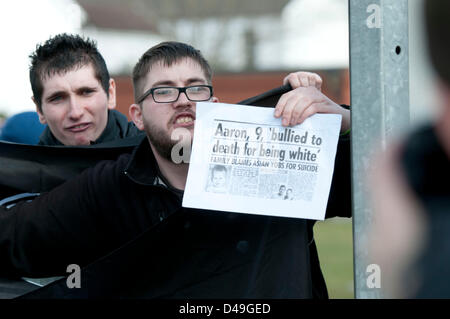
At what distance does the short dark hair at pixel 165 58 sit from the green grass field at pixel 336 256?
4626mm

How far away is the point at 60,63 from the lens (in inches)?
110

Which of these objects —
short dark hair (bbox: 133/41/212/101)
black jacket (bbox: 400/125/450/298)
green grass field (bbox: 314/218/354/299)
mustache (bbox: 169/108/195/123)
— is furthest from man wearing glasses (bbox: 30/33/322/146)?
green grass field (bbox: 314/218/354/299)

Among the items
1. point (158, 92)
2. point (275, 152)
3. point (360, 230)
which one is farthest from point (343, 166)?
point (158, 92)

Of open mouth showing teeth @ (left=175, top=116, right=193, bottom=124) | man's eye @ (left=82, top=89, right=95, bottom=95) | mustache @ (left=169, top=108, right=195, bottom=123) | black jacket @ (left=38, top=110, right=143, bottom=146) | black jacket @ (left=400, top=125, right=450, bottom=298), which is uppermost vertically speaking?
man's eye @ (left=82, top=89, right=95, bottom=95)

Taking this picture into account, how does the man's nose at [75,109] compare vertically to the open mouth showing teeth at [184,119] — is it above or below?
above

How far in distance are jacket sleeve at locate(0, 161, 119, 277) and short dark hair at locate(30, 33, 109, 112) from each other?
932mm

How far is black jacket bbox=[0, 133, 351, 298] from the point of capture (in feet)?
6.13

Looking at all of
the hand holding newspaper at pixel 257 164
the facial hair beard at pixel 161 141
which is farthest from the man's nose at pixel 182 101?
the hand holding newspaper at pixel 257 164

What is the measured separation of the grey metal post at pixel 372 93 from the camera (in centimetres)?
134

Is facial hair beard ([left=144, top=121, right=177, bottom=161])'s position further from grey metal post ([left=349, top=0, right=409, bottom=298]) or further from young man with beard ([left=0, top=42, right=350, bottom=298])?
grey metal post ([left=349, top=0, right=409, bottom=298])

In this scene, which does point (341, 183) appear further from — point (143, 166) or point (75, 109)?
point (75, 109)

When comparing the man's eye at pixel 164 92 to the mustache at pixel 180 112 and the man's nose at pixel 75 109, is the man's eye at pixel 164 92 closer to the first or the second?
the mustache at pixel 180 112

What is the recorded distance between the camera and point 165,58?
2205mm

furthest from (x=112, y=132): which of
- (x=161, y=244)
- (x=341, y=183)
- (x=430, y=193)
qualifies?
(x=430, y=193)
